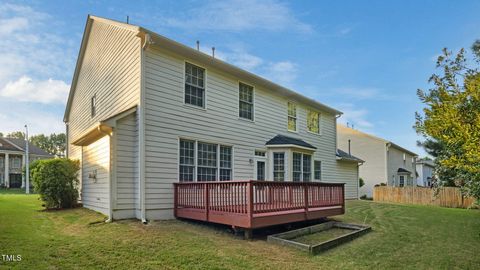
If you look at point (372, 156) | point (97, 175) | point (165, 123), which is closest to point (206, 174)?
point (165, 123)

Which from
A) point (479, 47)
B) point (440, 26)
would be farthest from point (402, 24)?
point (479, 47)

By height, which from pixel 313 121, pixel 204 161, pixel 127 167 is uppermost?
pixel 313 121

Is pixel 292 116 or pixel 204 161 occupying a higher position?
pixel 292 116

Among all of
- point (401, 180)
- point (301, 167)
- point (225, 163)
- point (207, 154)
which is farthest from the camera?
point (401, 180)

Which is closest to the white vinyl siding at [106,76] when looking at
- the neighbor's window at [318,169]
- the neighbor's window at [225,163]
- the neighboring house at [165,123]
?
the neighboring house at [165,123]

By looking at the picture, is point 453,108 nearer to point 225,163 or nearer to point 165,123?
point 165,123

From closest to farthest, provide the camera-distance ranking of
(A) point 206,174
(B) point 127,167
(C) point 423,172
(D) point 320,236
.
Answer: (D) point 320,236 < (B) point 127,167 < (A) point 206,174 < (C) point 423,172

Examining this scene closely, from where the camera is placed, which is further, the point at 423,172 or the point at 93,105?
the point at 423,172

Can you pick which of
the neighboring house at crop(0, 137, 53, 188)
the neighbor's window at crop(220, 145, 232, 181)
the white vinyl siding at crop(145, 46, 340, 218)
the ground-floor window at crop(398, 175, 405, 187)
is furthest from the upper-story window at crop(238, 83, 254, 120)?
the neighboring house at crop(0, 137, 53, 188)

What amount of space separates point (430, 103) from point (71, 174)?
12282 mm

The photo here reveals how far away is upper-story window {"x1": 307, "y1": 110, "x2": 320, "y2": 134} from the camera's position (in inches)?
680

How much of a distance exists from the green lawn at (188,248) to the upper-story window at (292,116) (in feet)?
23.1

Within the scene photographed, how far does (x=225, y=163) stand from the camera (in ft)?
39.6

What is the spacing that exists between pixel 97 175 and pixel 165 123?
3.02m
